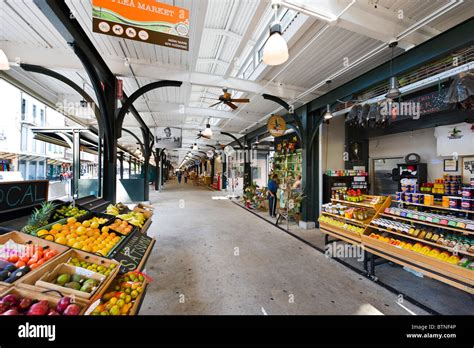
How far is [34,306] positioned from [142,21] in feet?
8.80

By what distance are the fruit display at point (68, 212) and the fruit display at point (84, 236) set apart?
0.19m

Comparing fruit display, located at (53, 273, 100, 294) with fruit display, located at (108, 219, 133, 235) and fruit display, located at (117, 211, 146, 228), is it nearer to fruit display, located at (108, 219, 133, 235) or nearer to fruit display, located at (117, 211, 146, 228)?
fruit display, located at (108, 219, 133, 235)

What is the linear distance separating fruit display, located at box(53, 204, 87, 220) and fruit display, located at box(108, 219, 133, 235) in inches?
18.1

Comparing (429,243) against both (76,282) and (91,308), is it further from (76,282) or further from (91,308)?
(76,282)

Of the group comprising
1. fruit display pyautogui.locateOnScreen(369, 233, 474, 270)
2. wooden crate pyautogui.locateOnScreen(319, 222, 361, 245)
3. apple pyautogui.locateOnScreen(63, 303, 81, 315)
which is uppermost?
apple pyautogui.locateOnScreen(63, 303, 81, 315)

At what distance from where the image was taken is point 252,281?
2.87 meters

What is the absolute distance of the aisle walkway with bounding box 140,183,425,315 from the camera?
2.32 m

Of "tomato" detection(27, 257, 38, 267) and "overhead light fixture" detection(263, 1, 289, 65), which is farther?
"overhead light fixture" detection(263, 1, 289, 65)

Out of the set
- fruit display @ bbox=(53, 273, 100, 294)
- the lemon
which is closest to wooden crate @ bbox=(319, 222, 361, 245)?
fruit display @ bbox=(53, 273, 100, 294)

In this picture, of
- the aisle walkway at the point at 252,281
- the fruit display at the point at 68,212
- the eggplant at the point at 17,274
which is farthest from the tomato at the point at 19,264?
the aisle walkway at the point at 252,281

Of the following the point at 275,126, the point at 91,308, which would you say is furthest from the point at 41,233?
the point at 275,126

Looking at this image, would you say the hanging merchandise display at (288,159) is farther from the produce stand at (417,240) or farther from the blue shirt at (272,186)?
the produce stand at (417,240)
